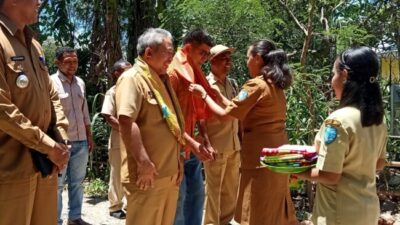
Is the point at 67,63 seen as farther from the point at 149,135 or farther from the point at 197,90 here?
the point at 149,135

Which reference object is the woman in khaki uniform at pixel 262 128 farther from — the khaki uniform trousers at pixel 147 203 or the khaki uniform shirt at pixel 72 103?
the khaki uniform shirt at pixel 72 103

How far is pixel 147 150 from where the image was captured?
307 cm

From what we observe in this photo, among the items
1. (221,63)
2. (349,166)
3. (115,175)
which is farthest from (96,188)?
(349,166)

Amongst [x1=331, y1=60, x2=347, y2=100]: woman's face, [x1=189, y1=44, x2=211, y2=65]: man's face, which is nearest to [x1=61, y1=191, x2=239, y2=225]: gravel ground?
[x1=189, y1=44, x2=211, y2=65]: man's face

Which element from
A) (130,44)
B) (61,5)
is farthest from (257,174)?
(61,5)

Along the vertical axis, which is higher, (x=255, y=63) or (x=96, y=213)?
(x=255, y=63)

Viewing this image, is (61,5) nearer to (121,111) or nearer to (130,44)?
(130,44)

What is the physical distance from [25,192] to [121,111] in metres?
0.72

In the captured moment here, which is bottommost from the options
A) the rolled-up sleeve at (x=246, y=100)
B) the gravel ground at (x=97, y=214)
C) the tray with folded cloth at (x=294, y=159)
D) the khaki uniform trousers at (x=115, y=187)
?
the gravel ground at (x=97, y=214)

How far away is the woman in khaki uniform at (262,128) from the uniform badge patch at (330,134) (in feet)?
4.33

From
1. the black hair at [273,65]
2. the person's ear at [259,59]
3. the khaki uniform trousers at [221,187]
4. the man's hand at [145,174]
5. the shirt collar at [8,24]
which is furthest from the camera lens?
the khaki uniform trousers at [221,187]

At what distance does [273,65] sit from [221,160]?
53.5 inches

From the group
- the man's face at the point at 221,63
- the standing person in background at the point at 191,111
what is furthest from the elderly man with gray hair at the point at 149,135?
the man's face at the point at 221,63

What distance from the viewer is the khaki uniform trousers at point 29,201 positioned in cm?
255
